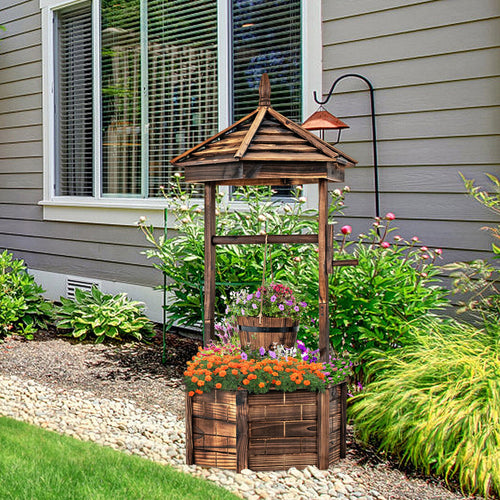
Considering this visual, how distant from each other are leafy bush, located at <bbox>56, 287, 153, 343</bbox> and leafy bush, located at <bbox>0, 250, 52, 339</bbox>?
0.81ft

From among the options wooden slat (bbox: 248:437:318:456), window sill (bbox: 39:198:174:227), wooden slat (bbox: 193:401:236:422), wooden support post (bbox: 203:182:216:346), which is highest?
window sill (bbox: 39:198:174:227)

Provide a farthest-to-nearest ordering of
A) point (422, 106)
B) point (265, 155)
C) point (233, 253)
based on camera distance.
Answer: point (233, 253) < point (422, 106) < point (265, 155)

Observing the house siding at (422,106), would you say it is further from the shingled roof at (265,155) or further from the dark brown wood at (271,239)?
the dark brown wood at (271,239)

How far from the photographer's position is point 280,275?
14.0ft

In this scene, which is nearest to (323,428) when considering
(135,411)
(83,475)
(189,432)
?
(189,432)

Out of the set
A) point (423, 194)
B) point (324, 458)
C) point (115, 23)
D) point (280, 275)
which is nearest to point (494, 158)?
point (423, 194)

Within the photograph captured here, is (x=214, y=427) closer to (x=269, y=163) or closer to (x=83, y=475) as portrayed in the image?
(x=83, y=475)

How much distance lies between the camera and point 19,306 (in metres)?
5.80

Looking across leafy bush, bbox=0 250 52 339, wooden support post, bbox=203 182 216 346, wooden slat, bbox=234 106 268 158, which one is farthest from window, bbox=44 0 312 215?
A: wooden support post, bbox=203 182 216 346

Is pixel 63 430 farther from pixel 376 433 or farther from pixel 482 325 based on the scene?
pixel 482 325

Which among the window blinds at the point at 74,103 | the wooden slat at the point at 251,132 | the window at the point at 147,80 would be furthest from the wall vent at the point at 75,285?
the wooden slat at the point at 251,132

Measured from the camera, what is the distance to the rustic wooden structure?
3.06 meters

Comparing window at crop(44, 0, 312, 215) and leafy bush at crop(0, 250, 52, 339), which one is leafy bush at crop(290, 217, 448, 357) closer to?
window at crop(44, 0, 312, 215)

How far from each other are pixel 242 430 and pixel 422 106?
8.11 feet
